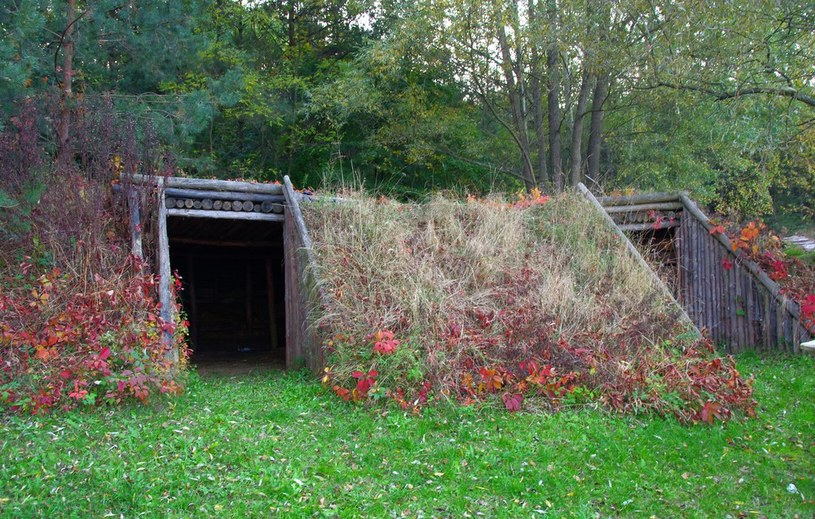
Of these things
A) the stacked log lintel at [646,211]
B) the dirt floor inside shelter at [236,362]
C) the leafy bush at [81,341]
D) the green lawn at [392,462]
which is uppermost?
the stacked log lintel at [646,211]

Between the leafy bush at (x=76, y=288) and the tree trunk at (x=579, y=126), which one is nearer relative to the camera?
the leafy bush at (x=76, y=288)

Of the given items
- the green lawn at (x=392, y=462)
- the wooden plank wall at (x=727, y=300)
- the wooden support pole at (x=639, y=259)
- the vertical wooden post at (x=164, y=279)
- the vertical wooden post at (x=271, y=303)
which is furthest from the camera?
the vertical wooden post at (x=271, y=303)

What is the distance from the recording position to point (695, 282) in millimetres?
8836

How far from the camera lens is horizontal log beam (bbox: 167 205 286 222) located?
324 inches

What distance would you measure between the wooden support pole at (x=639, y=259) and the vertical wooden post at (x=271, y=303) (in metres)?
6.18

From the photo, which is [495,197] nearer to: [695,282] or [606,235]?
[606,235]

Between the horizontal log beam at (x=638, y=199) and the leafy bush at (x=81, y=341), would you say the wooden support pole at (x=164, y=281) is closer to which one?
the leafy bush at (x=81, y=341)

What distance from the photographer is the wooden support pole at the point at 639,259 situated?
23.8 feet

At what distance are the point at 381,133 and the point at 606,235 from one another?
7614 millimetres

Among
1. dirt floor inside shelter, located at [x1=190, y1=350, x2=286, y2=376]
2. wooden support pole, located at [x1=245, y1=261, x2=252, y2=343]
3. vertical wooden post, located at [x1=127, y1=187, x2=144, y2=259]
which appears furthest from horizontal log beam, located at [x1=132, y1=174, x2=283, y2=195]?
wooden support pole, located at [x1=245, y1=261, x2=252, y2=343]

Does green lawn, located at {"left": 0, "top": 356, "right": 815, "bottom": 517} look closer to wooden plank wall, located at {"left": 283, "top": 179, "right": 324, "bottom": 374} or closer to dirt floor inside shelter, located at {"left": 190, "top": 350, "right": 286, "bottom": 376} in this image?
wooden plank wall, located at {"left": 283, "top": 179, "right": 324, "bottom": 374}

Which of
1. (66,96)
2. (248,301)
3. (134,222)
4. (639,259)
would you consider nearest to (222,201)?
(134,222)

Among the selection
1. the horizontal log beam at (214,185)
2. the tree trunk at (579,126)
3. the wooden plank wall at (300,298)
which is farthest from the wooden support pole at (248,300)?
the tree trunk at (579,126)

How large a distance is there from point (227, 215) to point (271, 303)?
15.4ft
